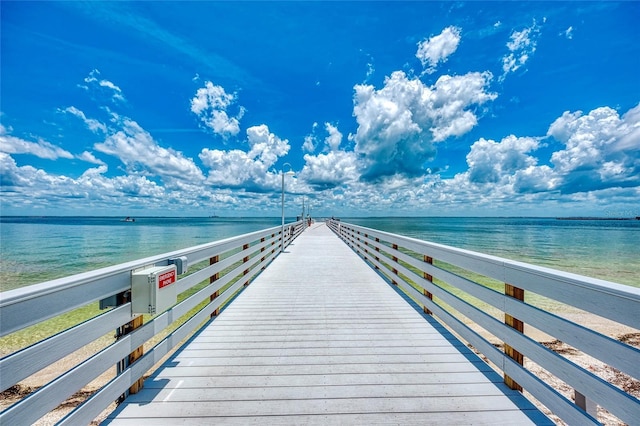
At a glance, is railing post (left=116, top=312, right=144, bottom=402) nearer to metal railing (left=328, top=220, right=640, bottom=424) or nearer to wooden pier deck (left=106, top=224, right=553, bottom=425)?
wooden pier deck (left=106, top=224, right=553, bottom=425)

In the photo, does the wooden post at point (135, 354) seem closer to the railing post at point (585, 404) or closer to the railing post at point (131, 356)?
the railing post at point (131, 356)

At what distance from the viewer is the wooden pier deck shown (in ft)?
7.07

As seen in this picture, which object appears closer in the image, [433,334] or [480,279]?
[433,334]

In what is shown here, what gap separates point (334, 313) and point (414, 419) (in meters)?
2.30

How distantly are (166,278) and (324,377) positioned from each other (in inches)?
63.0

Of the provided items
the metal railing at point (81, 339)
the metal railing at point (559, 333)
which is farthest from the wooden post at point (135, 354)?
the metal railing at point (559, 333)

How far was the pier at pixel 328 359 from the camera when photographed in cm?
157

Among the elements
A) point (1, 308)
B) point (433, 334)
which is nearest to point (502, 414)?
point (433, 334)

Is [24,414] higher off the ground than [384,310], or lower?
higher

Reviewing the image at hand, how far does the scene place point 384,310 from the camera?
14.7 feet

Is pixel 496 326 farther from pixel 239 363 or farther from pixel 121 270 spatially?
pixel 121 270

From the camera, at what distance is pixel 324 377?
2627 millimetres

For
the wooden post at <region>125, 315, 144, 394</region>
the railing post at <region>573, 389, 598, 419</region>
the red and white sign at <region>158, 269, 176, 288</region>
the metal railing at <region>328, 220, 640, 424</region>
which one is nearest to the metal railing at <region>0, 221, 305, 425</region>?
the wooden post at <region>125, 315, 144, 394</region>

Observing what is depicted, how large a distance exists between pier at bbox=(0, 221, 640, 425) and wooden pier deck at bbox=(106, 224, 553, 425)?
12 millimetres
